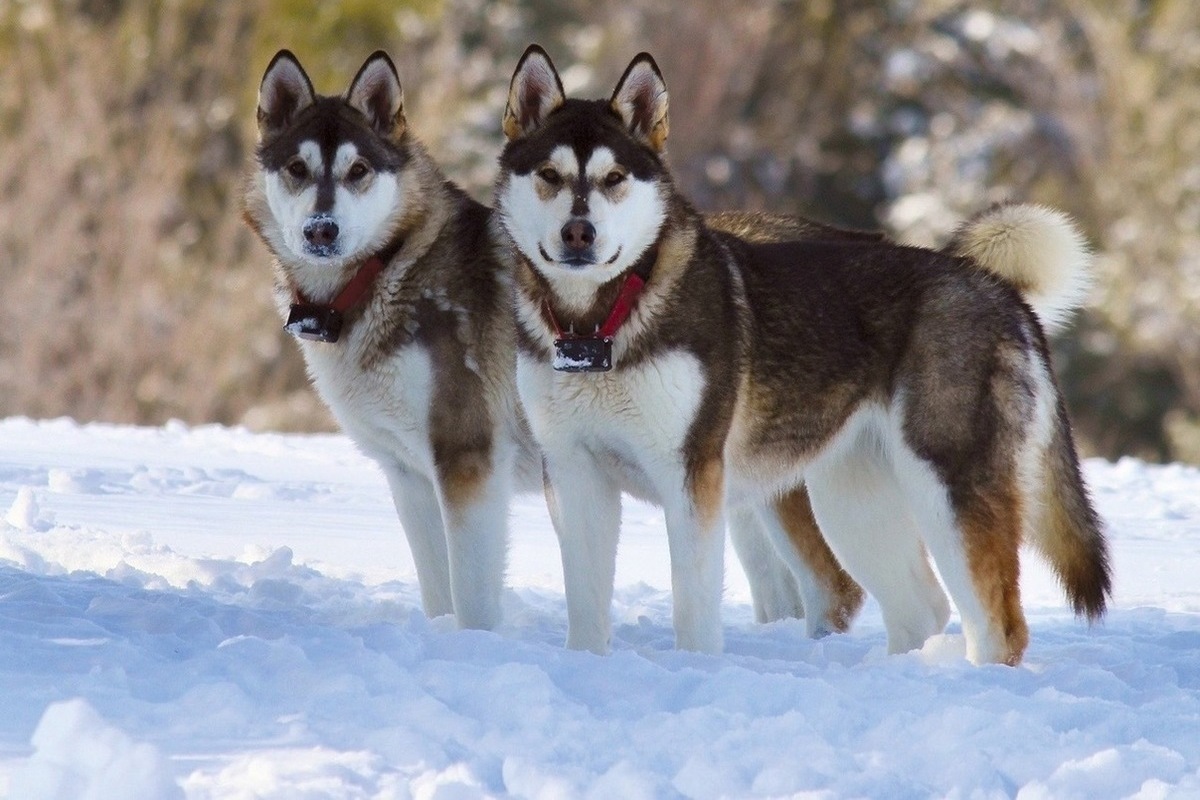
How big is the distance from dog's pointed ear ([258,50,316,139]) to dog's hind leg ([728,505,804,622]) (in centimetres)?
209

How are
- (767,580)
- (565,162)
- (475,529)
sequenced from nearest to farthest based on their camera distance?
(565,162), (475,529), (767,580)

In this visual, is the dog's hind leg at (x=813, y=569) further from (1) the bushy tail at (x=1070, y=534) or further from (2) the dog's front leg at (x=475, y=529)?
(2) the dog's front leg at (x=475, y=529)

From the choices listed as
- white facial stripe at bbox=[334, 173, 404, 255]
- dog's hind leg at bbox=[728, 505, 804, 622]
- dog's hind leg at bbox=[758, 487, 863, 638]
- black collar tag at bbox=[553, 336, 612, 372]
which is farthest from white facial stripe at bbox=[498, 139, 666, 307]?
dog's hind leg at bbox=[728, 505, 804, 622]

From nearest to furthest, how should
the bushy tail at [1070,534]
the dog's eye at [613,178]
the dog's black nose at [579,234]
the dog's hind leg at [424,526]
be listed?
1. the dog's black nose at [579,234]
2. the dog's eye at [613,178]
3. the bushy tail at [1070,534]
4. the dog's hind leg at [424,526]

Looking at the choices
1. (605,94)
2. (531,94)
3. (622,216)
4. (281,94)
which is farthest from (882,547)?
(605,94)

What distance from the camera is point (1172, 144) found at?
63.1ft

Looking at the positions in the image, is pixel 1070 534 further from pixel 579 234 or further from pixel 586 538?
pixel 579 234

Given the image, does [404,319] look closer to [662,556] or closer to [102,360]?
[662,556]

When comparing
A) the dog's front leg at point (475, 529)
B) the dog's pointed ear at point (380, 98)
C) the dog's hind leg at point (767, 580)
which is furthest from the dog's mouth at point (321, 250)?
the dog's hind leg at point (767, 580)

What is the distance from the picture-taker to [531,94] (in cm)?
518

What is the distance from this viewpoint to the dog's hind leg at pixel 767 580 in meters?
6.33

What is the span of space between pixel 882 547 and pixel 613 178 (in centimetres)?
161

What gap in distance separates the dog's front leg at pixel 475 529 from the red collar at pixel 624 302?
0.56 m

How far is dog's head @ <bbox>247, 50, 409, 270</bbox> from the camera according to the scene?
541 cm
